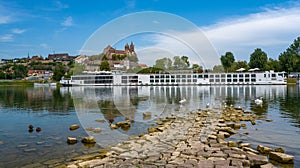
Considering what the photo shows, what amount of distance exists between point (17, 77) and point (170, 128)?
506ft

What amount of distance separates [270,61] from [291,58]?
10879mm

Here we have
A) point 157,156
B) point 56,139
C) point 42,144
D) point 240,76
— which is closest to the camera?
point 157,156

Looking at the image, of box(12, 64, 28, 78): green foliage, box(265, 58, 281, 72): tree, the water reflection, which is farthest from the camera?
box(12, 64, 28, 78): green foliage

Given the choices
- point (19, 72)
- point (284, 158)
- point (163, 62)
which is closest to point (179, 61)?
point (163, 62)

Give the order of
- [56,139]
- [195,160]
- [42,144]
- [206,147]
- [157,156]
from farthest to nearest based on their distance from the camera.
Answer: [56,139]
[42,144]
[206,147]
[157,156]
[195,160]

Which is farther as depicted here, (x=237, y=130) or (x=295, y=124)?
(x=295, y=124)

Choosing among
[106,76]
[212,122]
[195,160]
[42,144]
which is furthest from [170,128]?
[106,76]

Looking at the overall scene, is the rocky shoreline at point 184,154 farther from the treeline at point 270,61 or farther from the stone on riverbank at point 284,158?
the treeline at point 270,61

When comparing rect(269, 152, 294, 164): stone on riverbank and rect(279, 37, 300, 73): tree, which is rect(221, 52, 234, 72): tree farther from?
rect(269, 152, 294, 164): stone on riverbank

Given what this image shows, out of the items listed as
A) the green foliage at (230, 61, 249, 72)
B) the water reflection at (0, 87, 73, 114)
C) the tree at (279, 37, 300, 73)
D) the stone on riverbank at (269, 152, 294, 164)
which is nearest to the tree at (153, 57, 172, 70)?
the water reflection at (0, 87, 73, 114)

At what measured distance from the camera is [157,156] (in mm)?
8195

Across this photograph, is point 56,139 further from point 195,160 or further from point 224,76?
point 224,76

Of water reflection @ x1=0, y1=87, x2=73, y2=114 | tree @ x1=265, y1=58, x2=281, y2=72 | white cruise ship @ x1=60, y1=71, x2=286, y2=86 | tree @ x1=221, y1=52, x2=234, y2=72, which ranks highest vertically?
tree @ x1=221, y1=52, x2=234, y2=72

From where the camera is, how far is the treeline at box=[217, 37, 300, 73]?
87062 mm
